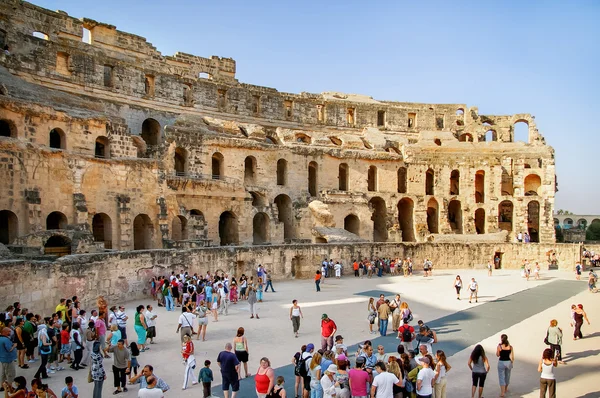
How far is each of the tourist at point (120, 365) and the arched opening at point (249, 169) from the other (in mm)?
22889

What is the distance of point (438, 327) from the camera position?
15.0 m

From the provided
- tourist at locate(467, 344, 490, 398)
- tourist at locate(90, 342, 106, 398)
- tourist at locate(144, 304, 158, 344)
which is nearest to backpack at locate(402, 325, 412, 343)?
tourist at locate(467, 344, 490, 398)

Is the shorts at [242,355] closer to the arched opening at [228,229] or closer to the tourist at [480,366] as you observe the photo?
the tourist at [480,366]

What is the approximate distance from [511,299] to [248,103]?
24.6 metres

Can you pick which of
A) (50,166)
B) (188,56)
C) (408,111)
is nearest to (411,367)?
(50,166)

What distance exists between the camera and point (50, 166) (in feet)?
67.2

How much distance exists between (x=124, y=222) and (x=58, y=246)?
310cm

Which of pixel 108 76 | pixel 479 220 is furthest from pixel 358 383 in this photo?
pixel 479 220

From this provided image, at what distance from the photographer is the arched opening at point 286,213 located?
32719 millimetres

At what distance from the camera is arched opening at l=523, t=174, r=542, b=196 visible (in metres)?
38.4

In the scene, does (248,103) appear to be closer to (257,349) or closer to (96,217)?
(96,217)

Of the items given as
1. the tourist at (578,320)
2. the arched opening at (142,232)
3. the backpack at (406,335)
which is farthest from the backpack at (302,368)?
the arched opening at (142,232)

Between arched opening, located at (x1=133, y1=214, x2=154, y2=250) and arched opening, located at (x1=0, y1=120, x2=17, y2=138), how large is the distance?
6.52m

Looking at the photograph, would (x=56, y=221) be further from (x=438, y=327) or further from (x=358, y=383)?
(x=358, y=383)
